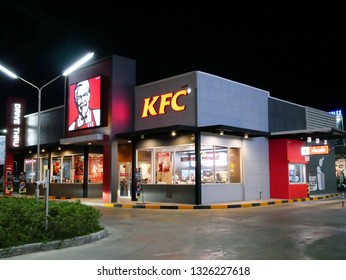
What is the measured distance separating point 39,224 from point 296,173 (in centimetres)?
2063

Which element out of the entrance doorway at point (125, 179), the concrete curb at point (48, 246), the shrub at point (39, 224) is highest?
the entrance doorway at point (125, 179)

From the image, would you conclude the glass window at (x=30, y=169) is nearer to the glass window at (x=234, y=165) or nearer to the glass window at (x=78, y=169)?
the glass window at (x=78, y=169)

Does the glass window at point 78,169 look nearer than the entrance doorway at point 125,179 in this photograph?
No

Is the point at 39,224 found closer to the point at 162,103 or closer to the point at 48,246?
the point at 48,246

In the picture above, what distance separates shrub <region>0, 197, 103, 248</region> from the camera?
9078 millimetres

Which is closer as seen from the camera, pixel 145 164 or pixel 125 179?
pixel 145 164

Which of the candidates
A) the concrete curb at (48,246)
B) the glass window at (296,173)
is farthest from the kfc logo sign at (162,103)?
the concrete curb at (48,246)

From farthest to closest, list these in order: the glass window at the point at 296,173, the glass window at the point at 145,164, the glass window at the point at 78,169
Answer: the glass window at the point at 78,169 < the glass window at the point at 296,173 < the glass window at the point at 145,164

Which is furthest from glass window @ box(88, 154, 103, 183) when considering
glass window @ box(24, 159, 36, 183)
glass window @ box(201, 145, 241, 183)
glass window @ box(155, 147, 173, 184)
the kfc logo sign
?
glass window @ box(201, 145, 241, 183)

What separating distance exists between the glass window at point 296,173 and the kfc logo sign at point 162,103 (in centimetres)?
908

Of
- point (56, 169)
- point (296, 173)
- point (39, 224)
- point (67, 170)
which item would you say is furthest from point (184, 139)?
point (56, 169)

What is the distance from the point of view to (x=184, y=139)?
22.3 metres

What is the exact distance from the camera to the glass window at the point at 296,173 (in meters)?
26.4
